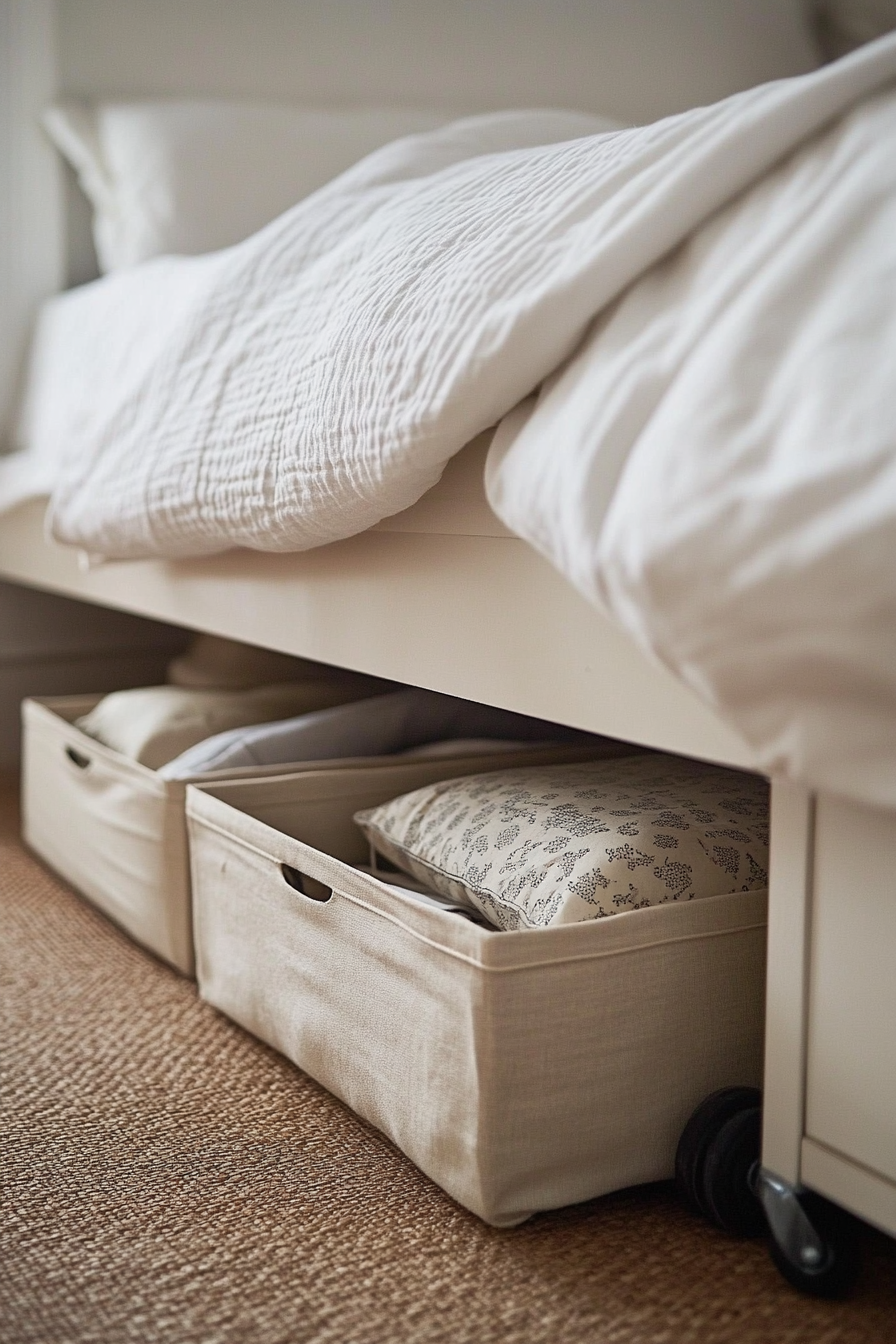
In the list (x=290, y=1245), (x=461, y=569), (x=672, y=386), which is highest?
(x=672, y=386)

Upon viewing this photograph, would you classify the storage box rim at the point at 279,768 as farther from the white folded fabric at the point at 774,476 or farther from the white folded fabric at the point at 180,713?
the white folded fabric at the point at 774,476

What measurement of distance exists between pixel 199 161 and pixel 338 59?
39 centimetres

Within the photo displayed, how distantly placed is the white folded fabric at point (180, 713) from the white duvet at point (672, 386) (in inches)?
18.1

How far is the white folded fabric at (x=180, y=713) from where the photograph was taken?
4.65 ft

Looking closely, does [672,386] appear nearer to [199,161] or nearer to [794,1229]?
[794,1229]

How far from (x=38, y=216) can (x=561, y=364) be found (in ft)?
5.77

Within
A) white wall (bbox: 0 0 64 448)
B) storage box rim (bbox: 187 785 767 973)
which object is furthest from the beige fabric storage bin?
white wall (bbox: 0 0 64 448)

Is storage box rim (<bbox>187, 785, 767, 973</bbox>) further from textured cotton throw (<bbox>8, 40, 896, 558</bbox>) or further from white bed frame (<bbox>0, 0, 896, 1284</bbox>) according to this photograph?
textured cotton throw (<bbox>8, 40, 896, 558</bbox>)

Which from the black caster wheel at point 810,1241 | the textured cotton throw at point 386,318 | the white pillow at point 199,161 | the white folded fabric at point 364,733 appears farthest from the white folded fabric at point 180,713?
the black caster wheel at point 810,1241

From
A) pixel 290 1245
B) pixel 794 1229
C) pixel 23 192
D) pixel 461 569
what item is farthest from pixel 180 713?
pixel 23 192

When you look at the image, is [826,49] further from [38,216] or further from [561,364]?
[561,364]

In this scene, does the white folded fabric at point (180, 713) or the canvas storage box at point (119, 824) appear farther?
the white folded fabric at point (180, 713)

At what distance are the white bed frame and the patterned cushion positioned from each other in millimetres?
113

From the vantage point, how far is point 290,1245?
29.9 inches
